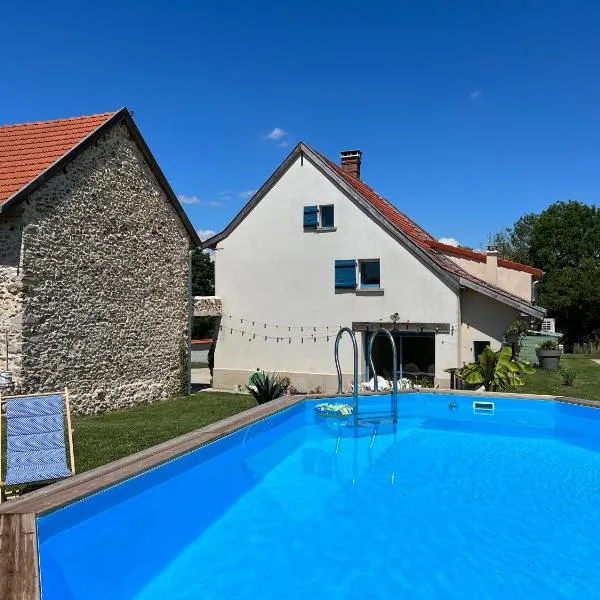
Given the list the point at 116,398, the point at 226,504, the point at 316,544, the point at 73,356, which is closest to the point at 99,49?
the point at 73,356

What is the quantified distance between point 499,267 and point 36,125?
55.8 feet

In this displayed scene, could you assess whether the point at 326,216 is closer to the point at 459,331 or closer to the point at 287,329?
the point at 287,329

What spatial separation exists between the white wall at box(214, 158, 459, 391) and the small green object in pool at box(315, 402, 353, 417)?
6265mm

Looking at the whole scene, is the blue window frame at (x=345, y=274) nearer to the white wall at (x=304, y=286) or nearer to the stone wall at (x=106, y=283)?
the white wall at (x=304, y=286)

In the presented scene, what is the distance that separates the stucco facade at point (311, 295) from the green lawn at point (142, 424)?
3200 millimetres

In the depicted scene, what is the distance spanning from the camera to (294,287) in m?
20.8

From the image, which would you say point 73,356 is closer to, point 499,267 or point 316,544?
point 316,544

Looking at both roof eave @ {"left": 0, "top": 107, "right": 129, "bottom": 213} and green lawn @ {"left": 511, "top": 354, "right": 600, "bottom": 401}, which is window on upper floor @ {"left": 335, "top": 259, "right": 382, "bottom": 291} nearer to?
green lawn @ {"left": 511, "top": 354, "right": 600, "bottom": 401}

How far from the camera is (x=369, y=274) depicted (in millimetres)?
19828

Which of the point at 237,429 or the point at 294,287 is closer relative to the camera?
the point at 237,429

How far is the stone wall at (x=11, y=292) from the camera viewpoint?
39.5 feet

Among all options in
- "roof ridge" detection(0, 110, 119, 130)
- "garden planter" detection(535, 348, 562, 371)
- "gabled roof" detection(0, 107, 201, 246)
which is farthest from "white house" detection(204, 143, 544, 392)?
"roof ridge" detection(0, 110, 119, 130)

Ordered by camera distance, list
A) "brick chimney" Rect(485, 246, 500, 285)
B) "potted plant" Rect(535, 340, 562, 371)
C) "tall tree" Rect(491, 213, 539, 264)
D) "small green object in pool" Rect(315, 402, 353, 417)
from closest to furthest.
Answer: "small green object in pool" Rect(315, 402, 353, 417)
"brick chimney" Rect(485, 246, 500, 285)
"potted plant" Rect(535, 340, 562, 371)
"tall tree" Rect(491, 213, 539, 264)

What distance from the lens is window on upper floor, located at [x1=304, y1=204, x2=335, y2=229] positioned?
2038cm
